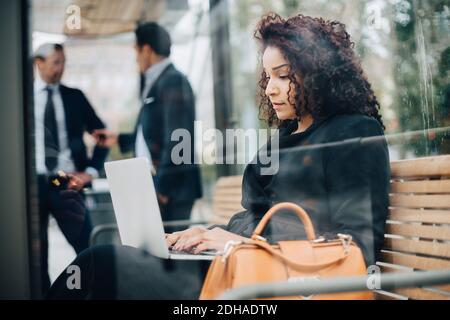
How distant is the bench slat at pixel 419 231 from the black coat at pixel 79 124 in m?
1.16

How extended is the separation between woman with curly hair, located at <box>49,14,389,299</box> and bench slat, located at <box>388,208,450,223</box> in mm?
68

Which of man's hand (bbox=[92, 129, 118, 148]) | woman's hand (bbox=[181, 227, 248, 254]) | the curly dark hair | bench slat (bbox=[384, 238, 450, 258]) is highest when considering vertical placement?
the curly dark hair

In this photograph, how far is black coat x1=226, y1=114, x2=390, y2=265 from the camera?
181 cm

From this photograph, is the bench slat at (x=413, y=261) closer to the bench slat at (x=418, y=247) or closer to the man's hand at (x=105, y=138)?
the bench slat at (x=418, y=247)

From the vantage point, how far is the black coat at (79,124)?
91.2 inches

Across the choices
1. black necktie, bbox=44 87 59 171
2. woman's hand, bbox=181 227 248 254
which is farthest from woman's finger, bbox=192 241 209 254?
black necktie, bbox=44 87 59 171

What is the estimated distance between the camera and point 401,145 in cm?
205

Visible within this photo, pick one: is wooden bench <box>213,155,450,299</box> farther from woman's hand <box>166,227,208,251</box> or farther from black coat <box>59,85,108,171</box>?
black coat <box>59,85,108,171</box>

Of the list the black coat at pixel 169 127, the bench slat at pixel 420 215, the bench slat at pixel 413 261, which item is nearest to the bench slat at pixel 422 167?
the bench slat at pixel 420 215

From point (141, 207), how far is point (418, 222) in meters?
0.89

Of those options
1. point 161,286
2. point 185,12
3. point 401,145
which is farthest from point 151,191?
point 185,12

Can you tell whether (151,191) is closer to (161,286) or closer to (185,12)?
(161,286)

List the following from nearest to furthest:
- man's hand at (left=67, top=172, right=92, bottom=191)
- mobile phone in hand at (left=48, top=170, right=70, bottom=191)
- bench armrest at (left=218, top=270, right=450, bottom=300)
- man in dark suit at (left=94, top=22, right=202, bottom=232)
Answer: bench armrest at (left=218, top=270, right=450, bottom=300), mobile phone in hand at (left=48, top=170, right=70, bottom=191), man's hand at (left=67, top=172, right=92, bottom=191), man in dark suit at (left=94, top=22, right=202, bottom=232)

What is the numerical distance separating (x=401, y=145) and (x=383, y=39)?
0.40 metres
